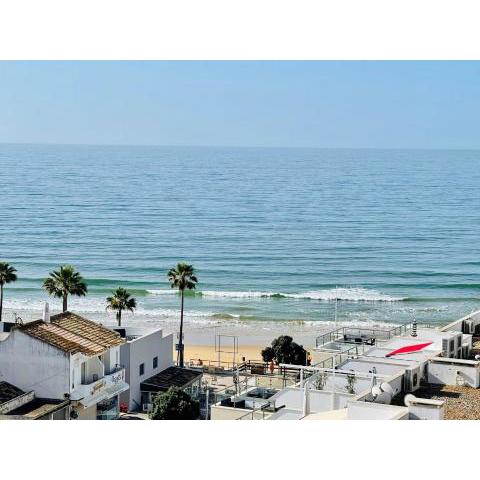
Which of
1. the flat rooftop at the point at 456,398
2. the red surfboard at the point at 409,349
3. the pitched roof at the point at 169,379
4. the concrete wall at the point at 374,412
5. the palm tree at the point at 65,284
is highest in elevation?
the palm tree at the point at 65,284

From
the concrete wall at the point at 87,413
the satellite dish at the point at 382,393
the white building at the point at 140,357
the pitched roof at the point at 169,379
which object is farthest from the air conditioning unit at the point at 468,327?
the concrete wall at the point at 87,413

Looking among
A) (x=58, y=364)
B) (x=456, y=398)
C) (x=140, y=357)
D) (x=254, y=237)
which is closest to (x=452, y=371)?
(x=456, y=398)

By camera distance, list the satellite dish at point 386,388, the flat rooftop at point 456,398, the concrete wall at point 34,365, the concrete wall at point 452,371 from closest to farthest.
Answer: the satellite dish at point 386,388, the flat rooftop at point 456,398, the concrete wall at point 452,371, the concrete wall at point 34,365

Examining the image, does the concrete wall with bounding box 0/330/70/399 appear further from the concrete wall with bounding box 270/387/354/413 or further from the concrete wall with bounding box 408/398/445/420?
the concrete wall with bounding box 408/398/445/420

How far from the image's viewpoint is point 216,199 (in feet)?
298

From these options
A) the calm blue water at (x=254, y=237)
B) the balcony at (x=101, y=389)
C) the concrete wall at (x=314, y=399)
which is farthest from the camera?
the calm blue water at (x=254, y=237)

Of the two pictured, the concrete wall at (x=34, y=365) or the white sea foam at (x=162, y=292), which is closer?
the concrete wall at (x=34, y=365)

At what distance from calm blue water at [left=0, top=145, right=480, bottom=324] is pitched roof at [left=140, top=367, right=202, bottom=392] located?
61.8 feet

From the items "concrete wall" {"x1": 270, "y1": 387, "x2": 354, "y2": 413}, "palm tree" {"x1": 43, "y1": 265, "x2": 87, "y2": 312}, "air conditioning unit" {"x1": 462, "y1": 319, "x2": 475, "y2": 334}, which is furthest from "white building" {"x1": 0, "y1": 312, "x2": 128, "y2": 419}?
"air conditioning unit" {"x1": 462, "y1": 319, "x2": 475, "y2": 334}

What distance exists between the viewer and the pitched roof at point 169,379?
2366 centimetres

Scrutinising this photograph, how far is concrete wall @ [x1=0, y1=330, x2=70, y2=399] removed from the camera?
1933cm

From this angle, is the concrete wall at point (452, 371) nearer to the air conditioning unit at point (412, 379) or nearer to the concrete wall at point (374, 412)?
the air conditioning unit at point (412, 379)

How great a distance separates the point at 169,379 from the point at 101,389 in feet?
13.3

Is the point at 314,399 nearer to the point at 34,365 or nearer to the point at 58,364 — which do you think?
the point at 58,364
